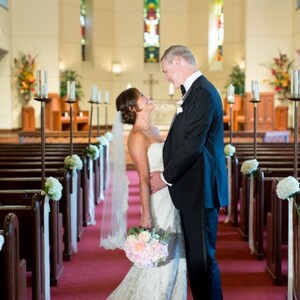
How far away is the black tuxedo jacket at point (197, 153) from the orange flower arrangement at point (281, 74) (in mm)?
12186

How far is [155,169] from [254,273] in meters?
1.74

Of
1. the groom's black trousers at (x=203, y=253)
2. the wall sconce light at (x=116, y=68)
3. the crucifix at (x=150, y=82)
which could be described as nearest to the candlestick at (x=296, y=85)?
the groom's black trousers at (x=203, y=253)

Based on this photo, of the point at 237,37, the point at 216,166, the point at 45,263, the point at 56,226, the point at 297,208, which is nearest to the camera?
the point at 216,166

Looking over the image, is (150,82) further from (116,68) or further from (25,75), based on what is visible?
(25,75)

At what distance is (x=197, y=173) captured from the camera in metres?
3.18

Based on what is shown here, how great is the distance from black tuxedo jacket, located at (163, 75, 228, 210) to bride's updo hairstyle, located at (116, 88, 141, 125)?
36 centimetres

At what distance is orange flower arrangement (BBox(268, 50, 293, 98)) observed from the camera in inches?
591

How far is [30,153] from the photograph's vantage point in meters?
7.47

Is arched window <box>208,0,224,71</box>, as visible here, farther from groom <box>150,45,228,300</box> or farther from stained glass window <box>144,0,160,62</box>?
groom <box>150,45,228,300</box>

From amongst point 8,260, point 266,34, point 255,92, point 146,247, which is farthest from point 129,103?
point 266,34

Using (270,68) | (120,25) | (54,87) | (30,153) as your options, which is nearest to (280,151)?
(30,153)

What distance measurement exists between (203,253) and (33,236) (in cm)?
118

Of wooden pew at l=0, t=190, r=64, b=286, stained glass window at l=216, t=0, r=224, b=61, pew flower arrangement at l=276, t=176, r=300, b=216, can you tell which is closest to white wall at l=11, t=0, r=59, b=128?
stained glass window at l=216, t=0, r=224, b=61

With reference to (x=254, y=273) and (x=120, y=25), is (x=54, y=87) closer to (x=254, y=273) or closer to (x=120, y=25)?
(x=120, y=25)
